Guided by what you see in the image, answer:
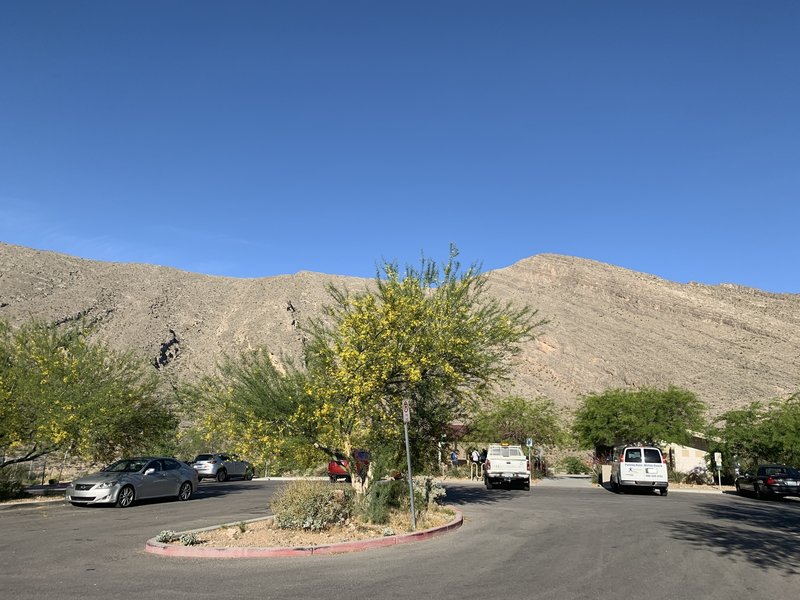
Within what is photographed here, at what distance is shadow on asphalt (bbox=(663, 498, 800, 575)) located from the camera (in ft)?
35.7

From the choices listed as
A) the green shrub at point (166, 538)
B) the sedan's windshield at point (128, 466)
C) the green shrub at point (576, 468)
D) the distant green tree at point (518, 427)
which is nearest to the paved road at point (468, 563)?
the green shrub at point (166, 538)

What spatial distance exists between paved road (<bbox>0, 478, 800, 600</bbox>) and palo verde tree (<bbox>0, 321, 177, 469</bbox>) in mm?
3899

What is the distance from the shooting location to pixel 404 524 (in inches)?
542

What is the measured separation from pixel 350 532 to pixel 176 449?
29.9m

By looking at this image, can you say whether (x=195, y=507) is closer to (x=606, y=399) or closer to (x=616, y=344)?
(x=606, y=399)

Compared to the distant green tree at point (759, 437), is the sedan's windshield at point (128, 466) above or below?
below

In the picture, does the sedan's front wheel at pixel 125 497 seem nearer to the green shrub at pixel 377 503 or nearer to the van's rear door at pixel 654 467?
the green shrub at pixel 377 503

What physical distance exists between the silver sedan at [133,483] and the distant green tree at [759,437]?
24.8m

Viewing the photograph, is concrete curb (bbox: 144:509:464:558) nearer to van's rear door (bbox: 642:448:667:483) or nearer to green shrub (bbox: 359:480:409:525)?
green shrub (bbox: 359:480:409:525)

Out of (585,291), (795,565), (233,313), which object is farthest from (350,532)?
(585,291)

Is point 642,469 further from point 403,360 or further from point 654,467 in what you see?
point 403,360

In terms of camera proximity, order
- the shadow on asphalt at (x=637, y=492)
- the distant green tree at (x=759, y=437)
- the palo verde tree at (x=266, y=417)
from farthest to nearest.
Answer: the distant green tree at (x=759, y=437), the shadow on asphalt at (x=637, y=492), the palo verde tree at (x=266, y=417)

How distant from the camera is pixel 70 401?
20688 mm

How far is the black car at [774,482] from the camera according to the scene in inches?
933
